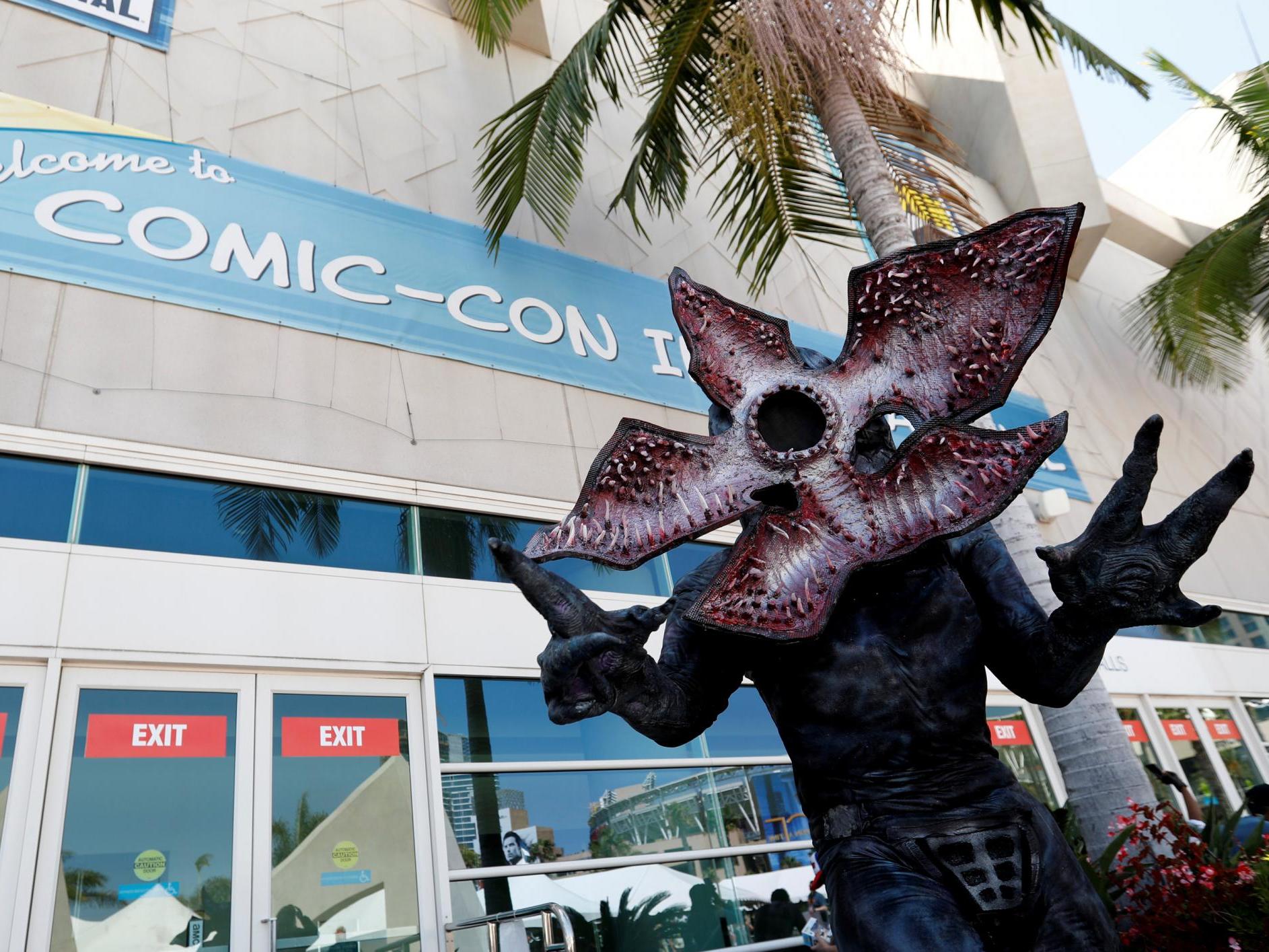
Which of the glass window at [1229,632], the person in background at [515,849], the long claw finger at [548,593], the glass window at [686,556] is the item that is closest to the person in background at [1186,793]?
the glass window at [686,556]

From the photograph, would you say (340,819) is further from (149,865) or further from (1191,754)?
(1191,754)

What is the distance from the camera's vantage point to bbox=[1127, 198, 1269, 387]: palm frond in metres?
11.7

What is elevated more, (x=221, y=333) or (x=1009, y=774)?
(x=221, y=333)

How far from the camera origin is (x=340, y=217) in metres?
7.03

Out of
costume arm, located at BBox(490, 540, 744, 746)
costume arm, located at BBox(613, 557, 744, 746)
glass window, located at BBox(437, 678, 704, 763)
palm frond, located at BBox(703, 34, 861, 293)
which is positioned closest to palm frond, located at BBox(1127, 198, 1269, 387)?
palm frond, located at BBox(703, 34, 861, 293)

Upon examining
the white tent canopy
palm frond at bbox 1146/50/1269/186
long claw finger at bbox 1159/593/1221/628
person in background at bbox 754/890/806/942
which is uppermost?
palm frond at bbox 1146/50/1269/186

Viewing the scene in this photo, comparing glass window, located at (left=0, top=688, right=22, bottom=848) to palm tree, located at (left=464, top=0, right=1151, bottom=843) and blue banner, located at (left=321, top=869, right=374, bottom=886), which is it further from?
palm tree, located at (left=464, top=0, right=1151, bottom=843)

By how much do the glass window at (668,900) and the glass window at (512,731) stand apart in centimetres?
69

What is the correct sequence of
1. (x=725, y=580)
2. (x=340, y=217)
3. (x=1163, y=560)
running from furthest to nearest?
(x=340, y=217) < (x=725, y=580) < (x=1163, y=560)

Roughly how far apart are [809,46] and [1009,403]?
5749 millimetres

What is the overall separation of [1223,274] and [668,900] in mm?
10275

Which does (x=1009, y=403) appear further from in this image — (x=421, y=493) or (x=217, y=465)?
(x=217, y=465)

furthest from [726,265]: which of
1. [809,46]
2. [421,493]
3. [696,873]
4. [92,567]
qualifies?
[92,567]

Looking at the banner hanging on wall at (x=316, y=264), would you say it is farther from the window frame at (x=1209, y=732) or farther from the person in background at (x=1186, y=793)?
the window frame at (x=1209, y=732)
